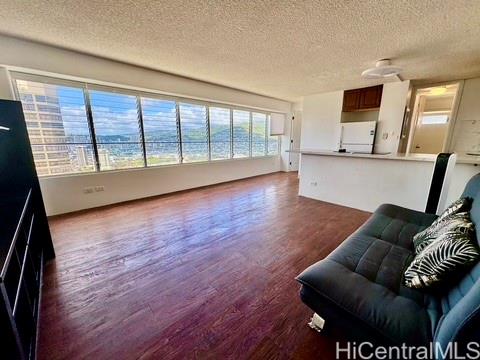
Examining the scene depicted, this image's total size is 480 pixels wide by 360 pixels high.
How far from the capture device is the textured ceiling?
1.82 meters

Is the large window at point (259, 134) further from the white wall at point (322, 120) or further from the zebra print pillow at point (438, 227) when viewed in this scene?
the zebra print pillow at point (438, 227)

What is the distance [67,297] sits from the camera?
5.30 ft

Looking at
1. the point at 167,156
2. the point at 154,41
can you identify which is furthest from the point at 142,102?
the point at 154,41

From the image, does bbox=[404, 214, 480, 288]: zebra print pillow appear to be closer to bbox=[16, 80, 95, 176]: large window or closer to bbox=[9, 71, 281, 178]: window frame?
bbox=[9, 71, 281, 178]: window frame

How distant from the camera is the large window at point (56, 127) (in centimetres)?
293

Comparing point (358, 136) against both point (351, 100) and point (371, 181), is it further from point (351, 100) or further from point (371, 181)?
point (371, 181)

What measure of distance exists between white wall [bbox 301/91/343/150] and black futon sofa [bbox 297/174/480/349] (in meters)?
3.93

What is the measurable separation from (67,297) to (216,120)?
4430mm

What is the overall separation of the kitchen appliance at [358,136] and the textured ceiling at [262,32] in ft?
4.26

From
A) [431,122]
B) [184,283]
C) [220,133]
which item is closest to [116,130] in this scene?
[220,133]

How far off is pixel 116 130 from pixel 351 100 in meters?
5.21

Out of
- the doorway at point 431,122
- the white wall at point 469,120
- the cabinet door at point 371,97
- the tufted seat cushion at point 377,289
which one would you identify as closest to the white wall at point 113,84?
the cabinet door at point 371,97

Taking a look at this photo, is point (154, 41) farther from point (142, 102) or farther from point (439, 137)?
point (439, 137)

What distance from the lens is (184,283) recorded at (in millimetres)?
1771
